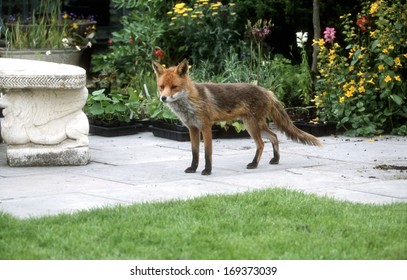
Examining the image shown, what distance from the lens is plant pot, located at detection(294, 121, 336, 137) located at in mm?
11859

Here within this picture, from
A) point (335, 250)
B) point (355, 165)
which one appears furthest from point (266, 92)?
point (335, 250)

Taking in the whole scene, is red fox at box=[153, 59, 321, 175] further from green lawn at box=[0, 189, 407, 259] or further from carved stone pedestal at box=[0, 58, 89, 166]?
green lawn at box=[0, 189, 407, 259]

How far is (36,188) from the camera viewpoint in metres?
8.58

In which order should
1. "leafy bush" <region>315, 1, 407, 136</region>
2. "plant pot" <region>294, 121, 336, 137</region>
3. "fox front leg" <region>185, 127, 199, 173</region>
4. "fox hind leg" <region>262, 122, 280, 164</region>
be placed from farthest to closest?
"plant pot" <region>294, 121, 336, 137</region> < "leafy bush" <region>315, 1, 407, 136</region> < "fox hind leg" <region>262, 122, 280, 164</region> < "fox front leg" <region>185, 127, 199, 173</region>

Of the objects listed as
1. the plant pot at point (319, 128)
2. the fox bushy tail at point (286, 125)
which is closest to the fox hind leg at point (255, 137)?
the fox bushy tail at point (286, 125)

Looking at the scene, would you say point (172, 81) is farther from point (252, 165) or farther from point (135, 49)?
point (135, 49)

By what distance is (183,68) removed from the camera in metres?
9.08

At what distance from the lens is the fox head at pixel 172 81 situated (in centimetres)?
902

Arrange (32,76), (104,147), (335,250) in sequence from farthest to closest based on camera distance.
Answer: (104,147), (32,76), (335,250)

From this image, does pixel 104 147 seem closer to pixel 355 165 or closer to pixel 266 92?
pixel 266 92

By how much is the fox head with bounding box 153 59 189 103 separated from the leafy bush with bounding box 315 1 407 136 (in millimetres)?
3401

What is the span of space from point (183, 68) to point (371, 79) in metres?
3.65

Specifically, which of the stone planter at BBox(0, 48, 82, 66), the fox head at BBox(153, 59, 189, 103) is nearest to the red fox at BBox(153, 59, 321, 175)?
the fox head at BBox(153, 59, 189, 103)

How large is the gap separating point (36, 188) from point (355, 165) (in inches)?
133
